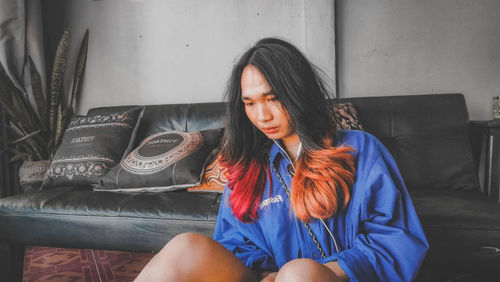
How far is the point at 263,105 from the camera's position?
96 cm

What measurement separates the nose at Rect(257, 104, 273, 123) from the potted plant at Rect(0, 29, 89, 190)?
7.33 feet

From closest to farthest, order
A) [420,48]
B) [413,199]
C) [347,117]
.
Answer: [413,199]
[347,117]
[420,48]

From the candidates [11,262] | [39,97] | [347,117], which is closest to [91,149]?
[11,262]

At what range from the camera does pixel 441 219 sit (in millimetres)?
1299

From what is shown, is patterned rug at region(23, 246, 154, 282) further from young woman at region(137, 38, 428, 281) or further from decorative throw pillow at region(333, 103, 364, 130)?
decorative throw pillow at region(333, 103, 364, 130)

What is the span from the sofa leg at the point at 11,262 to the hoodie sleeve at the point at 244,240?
1438mm

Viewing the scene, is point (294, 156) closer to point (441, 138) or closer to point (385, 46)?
point (441, 138)

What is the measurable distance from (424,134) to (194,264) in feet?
5.72

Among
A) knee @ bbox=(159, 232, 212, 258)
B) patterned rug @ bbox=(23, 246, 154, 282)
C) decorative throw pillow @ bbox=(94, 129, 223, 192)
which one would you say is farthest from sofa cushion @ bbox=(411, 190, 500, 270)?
patterned rug @ bbox=(23, 246, 154, 282)

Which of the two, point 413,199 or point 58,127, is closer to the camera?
point 413,199

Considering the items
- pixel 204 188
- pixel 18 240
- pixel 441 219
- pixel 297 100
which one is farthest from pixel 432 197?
pixel 18 240

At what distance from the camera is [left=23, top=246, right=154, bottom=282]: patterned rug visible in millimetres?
1927

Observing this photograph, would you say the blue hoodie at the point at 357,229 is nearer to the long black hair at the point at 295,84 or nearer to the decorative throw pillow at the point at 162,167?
the long black hair at the point at 295,84

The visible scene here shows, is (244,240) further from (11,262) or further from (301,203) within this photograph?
(11,262)
